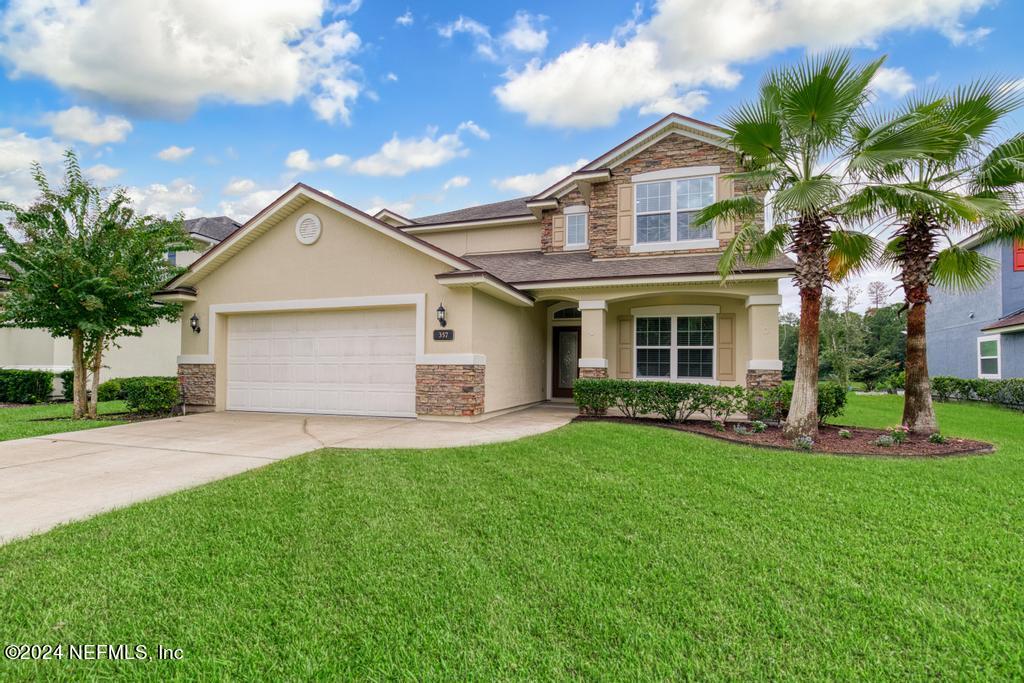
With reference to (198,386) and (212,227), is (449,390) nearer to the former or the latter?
(198,386)

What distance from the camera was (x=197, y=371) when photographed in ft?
39.7

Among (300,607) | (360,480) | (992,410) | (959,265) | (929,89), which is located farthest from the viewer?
(992,410)

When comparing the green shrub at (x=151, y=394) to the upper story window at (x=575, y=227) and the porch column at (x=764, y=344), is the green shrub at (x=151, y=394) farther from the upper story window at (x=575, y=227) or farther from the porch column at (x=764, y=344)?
the porch column at (x=764, y=344)

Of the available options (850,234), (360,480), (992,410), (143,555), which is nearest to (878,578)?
(360,480)

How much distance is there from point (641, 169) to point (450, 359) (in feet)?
24.3

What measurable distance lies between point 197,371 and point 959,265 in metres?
16.5

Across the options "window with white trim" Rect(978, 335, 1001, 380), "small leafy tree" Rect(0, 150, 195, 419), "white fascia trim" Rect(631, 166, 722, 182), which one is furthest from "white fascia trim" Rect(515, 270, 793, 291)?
"window with white trim" Rect(978, 335, 1001, 380)

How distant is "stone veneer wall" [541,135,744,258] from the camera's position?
12.5 metres

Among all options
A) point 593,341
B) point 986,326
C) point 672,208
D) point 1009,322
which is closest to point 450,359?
point 593,341

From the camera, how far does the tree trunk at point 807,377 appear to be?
8.23 metres

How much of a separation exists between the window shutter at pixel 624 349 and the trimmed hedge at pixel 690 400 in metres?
2.48

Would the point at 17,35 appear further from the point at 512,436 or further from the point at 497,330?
the point at 512,436

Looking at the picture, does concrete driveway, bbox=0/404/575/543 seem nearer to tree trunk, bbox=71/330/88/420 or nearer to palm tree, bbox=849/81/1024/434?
tree trunk, bbox=71/330/88/420

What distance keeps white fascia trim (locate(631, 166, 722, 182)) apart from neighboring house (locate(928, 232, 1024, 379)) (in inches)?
339
